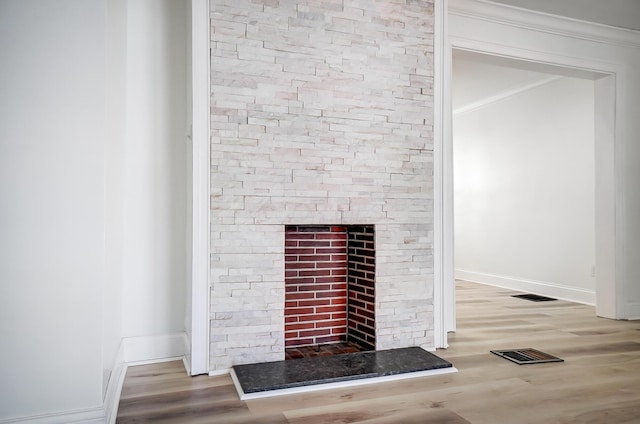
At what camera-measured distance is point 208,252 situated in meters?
2.90

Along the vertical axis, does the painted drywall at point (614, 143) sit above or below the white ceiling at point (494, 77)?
below

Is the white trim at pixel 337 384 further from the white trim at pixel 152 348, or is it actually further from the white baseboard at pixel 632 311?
the white baseboard at pixel 632 311

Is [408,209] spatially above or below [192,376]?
above

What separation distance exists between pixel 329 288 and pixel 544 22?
3.05 metres

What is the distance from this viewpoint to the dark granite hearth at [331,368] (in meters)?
2.63

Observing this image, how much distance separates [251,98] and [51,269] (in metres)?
1.51

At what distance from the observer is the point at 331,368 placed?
Result: 2.86 m

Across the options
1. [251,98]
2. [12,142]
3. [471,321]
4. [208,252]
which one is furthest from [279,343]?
[471,321]

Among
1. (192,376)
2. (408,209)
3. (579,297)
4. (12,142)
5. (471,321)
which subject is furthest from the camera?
(579,297)

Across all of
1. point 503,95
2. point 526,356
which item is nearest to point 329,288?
point 526,356

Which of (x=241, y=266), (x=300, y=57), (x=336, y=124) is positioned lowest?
(x=241, y=266)

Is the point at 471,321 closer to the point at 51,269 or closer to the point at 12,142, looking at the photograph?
the point at 51,269

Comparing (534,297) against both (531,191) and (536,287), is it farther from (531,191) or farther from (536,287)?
(531,191)

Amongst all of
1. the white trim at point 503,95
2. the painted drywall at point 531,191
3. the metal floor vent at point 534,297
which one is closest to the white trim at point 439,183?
the metal floor vent at point 534,297
